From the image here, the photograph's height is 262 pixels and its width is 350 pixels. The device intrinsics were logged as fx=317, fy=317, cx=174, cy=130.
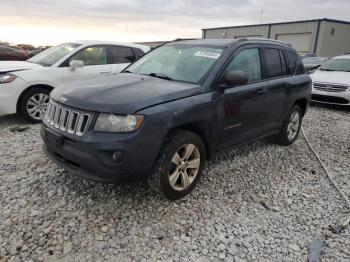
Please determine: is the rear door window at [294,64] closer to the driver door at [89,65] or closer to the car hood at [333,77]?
the driver door at [89,65]

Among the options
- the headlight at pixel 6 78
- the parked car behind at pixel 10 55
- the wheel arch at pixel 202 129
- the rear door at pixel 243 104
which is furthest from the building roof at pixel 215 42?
the parked car behind at pixel 10 55

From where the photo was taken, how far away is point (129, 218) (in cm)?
321

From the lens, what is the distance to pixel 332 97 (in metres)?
9.20

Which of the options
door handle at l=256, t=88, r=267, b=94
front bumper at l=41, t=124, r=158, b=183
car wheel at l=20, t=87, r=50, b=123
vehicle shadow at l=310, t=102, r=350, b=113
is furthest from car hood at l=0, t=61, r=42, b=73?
vehicle shadow at l=310, t=102, r=350, b=113

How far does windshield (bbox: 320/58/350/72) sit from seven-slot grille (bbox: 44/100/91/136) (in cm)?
944

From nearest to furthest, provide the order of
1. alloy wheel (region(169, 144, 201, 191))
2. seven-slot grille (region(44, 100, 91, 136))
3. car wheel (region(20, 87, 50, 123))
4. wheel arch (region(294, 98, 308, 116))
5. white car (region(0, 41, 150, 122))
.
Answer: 1. seven-slot grille (region(44, 100, 91, 136))
2. alloy wheel (region(169, 144, 201, 191))
3. wheel arch (region(294, 98, 308, 116))
4. white car (region(0, 41, 150, 122))
5. car wheel (region(20, 87, 50, 123))

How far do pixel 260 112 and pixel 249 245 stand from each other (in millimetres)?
2069

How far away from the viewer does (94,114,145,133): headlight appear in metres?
2.93

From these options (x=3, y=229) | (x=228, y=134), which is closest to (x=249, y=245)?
(x=228, y=134)

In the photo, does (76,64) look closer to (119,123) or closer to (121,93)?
(121,93)

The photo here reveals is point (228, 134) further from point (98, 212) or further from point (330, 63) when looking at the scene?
Answer: point (330, 63)

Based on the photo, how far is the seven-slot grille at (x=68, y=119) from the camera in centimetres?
304

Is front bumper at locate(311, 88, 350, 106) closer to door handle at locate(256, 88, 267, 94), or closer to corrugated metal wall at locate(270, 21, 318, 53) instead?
door handle at locate(256, 88, 267, 94)

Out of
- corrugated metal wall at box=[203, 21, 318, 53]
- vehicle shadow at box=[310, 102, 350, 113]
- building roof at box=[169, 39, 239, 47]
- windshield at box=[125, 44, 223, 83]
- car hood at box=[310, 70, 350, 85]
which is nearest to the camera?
windshield at box=[125, 44, 223, 83]
